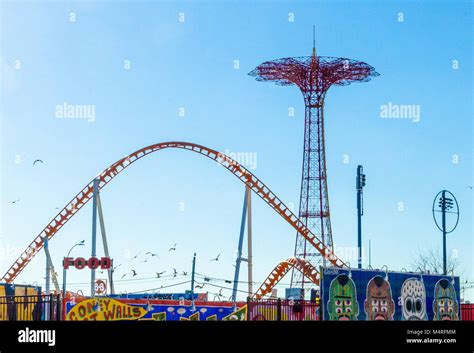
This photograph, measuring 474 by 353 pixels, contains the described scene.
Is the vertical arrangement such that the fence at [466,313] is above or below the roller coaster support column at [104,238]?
below

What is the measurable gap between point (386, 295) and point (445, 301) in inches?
171

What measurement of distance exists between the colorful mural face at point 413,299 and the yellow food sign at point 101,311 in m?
11.2

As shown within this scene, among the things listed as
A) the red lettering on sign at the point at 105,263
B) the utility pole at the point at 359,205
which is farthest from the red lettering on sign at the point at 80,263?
the utility pole at the point at 359,205

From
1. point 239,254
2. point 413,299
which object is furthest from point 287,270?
point 413,299

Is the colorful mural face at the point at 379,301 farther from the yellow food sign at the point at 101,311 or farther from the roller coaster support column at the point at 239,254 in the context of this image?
the roller coaster support column at the point at 239,254

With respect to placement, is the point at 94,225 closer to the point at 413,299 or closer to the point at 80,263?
the point at 80,263

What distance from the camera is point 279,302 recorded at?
2936cm

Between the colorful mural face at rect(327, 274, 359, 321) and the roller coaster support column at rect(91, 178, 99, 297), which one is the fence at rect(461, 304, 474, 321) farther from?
the roller coaster support column at rect(91, 178, 99, 297)

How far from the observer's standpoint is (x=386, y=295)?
32812 mm

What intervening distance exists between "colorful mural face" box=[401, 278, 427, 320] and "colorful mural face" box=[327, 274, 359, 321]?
112 inches

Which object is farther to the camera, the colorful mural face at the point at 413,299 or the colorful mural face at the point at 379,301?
the colorful mural face at the point at 413,299

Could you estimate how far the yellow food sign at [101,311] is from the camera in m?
37.6

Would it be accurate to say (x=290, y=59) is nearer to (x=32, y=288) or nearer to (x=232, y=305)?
(x=232, y=305)
